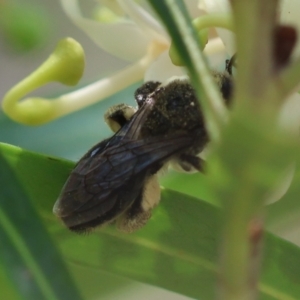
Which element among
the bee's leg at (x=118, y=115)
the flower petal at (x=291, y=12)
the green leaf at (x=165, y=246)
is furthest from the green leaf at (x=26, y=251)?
Result: the flower petal at (x=291, y=12)

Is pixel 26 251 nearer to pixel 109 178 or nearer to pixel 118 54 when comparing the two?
pixel 109 178

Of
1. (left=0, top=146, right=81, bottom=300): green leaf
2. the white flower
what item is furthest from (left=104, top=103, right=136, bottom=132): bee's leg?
(left=0, top=146, right=81, bottom=300): green leaf

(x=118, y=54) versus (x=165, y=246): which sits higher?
(x=118, y=54)

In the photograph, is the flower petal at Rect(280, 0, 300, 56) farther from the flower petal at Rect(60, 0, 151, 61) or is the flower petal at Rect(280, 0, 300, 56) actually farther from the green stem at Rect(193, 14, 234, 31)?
the flower petal at Rect(60, 0, 151, 61)

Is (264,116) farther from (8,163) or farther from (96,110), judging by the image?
(96,110)

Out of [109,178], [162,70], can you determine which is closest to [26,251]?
[109,178]
